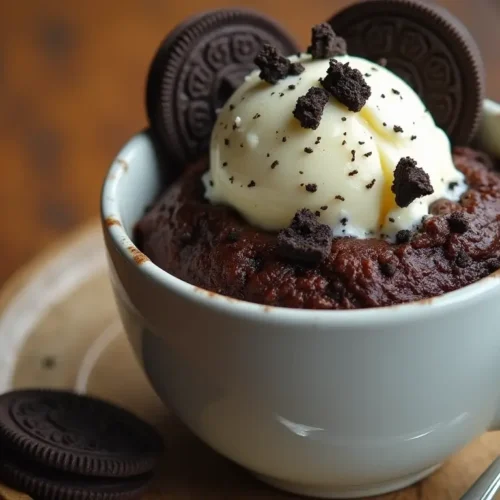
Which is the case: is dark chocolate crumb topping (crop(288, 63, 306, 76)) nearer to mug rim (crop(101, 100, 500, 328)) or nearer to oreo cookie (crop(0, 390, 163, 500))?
mug rim (crop(101, 100, 500, 328))

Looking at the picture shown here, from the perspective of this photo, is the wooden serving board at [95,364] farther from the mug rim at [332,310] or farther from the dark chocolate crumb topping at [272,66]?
the dark chocolate crumb topping at [272,66]

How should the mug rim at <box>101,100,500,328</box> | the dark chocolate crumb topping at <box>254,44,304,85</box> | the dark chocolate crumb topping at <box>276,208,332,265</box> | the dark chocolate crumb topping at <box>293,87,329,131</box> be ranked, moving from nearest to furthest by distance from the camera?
the mug rim at <box>101,100,500,328</box>
the dark chocolate crumb topping at <box>276,208,332,265</box>
the dark chocolate crumb topping at <box>293,87,329,131</box>
the dark chocolate crumb topping at <box>254,44,304,85</box>

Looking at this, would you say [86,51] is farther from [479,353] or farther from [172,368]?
[479,353]

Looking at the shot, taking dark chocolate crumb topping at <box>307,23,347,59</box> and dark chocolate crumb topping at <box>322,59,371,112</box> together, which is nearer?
dark chocolate crumb topping at <box>322,59,371,112</box>

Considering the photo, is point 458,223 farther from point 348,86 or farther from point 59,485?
point 59,485

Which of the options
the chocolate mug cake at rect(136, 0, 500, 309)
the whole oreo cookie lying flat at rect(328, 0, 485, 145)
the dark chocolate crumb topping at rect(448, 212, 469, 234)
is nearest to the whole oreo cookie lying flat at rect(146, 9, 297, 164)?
the chocolate mug cake at rect(136, 0, 500, 309)

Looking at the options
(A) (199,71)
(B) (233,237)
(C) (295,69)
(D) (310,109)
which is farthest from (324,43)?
(B) (233,237)

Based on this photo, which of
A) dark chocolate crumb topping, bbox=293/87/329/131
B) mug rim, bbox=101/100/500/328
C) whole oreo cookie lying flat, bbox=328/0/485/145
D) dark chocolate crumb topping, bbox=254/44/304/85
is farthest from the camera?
whole oreo cookie lying flat, bbox=328/0/485/145
